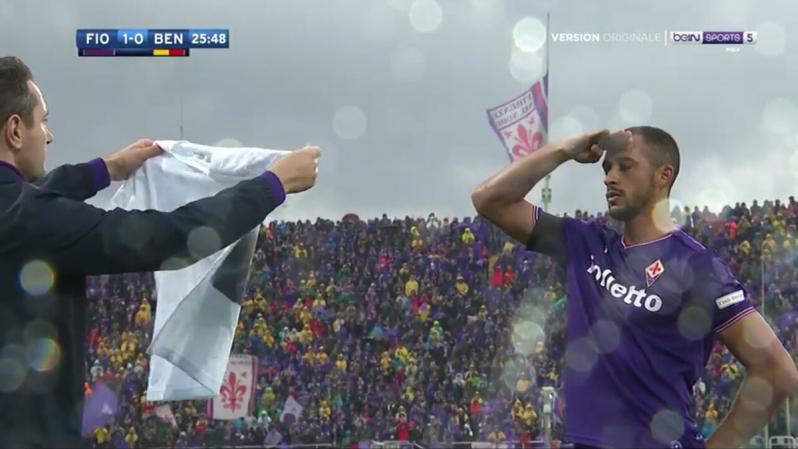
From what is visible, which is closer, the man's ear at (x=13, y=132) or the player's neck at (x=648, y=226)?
the man's ear at (x=13, y=132)

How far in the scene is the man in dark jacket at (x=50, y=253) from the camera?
2658 mm

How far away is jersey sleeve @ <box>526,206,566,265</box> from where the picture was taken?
163 inches

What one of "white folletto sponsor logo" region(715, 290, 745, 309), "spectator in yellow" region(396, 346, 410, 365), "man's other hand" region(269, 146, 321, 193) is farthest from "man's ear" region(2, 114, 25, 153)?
"spectator in yellow" region(396, 346, 410, 365)

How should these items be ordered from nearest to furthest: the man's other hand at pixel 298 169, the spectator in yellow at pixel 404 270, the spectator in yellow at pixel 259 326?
the man's other hand at pixel 298 169
the spectator in yellow at pixel 259 326
the spectator in yellow at pixel 404 270

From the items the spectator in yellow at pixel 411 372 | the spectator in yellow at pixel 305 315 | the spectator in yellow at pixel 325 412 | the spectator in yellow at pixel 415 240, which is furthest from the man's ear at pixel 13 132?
the spectator in yellow at pixel 415 240

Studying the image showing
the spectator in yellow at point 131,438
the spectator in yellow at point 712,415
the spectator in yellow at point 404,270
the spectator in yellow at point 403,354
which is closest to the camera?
the spectator in yellow at point 712,415

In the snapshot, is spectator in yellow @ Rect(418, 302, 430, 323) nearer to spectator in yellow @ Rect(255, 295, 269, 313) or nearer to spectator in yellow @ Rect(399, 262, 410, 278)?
spectator in yellow @ Rect(399, 262, 410, 278)

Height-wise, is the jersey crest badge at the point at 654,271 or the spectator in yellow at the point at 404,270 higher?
the spectator in yellow at the point at 404,270

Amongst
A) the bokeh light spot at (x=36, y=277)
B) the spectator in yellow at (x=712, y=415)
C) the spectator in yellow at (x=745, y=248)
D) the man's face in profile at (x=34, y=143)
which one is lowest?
the spectator in yellow at (x=712, y=415)

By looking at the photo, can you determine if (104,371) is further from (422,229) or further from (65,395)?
(65,395)

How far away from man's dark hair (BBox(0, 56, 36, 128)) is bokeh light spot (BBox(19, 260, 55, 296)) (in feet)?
1.32

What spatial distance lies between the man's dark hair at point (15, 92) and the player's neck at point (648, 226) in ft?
7.37

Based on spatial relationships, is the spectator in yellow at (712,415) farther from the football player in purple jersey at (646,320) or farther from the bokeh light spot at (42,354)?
the bokeh light spot at (42,354)

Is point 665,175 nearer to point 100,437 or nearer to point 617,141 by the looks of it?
point 617,141
